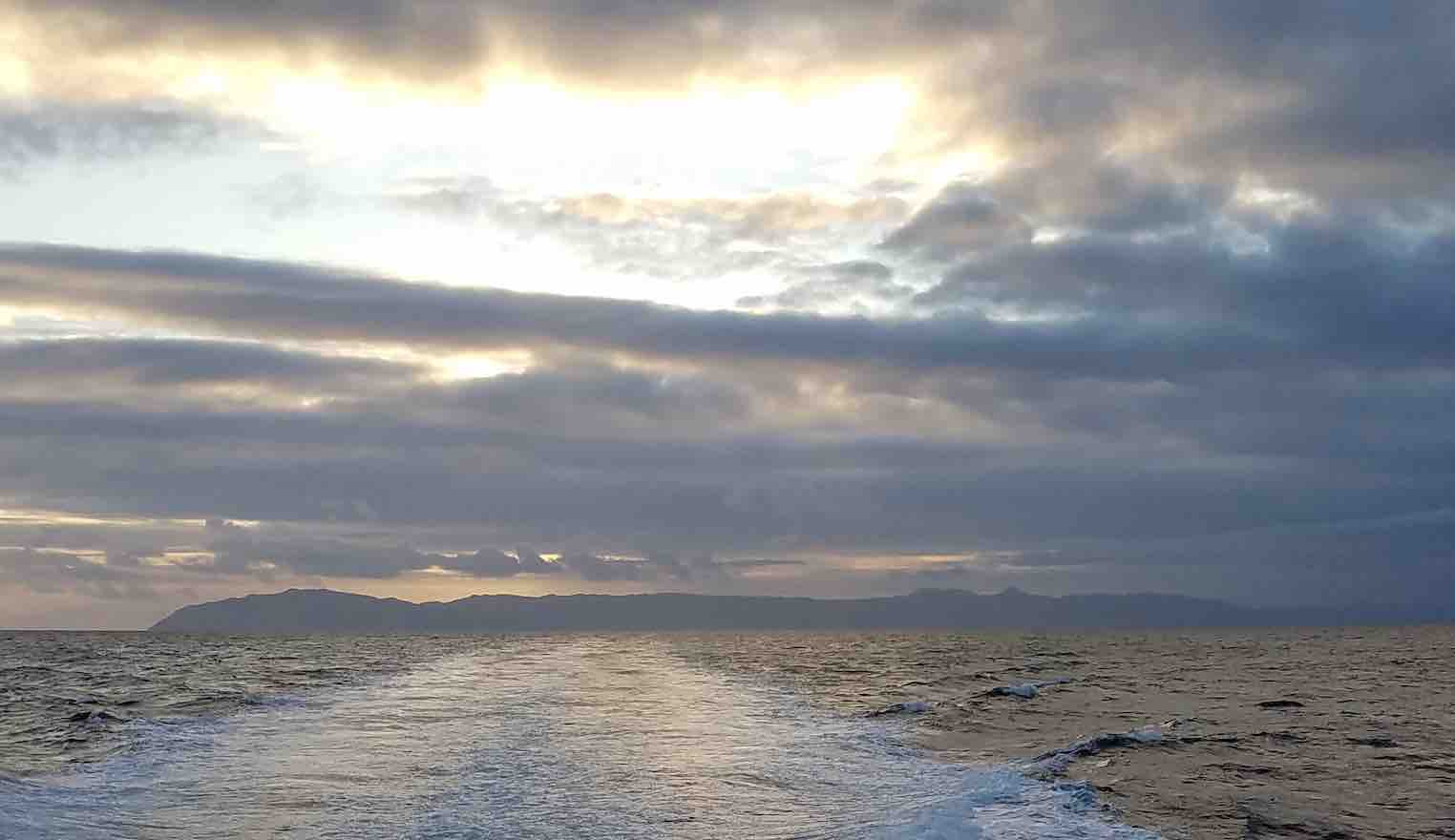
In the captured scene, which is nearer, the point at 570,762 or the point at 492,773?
the point at 492,773

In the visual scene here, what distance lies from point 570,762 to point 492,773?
2.20m

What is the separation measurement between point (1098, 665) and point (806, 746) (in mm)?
58889

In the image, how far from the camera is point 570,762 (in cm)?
2572

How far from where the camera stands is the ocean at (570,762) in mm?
19141

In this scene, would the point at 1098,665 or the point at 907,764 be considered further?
the point at 1098,665

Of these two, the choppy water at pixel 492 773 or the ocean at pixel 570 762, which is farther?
the ocean at pixel 570 762

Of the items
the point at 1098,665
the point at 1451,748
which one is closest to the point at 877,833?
the point at 1451,748

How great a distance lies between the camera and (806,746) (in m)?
30.0

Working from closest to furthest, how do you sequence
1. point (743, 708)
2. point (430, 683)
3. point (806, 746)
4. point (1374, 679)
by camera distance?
point (806, 746)
point (743, 708)
point (430, 683)
point (1374, 679)

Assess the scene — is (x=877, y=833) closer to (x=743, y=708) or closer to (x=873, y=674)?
(x=743, y=708)

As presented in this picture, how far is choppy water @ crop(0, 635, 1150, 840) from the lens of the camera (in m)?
18.9

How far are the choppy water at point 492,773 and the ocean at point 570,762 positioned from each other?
0.26 ft

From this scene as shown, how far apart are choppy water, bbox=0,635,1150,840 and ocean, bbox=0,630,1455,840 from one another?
8cm

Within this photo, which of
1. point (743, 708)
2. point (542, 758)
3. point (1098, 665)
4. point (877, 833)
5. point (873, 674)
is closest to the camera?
point (877, 833)
